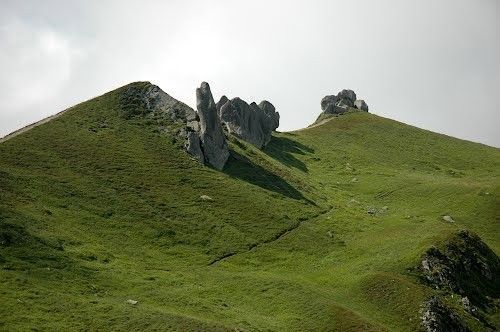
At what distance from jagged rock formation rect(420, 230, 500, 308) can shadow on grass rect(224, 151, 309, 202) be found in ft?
84.8

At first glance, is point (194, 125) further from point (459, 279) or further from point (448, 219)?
point (459, 279)

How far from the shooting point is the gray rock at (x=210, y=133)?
8181 centimetres

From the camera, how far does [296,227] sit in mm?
69000

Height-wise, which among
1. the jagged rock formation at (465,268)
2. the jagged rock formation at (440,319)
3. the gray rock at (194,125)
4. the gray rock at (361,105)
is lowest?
the jagged rock formation at (440,319)

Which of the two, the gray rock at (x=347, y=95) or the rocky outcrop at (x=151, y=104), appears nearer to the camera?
the rocky outcrop at (x=151, y=104)

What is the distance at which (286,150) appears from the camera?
117438 millimetres

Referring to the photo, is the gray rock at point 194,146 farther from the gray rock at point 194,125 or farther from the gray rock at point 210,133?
the gray rock at point 194,125

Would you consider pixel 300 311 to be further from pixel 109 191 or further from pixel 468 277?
pixel 109 191

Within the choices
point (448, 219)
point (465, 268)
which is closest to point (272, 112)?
point (448, 219)

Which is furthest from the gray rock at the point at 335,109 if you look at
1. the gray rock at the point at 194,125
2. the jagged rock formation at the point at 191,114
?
the gray rock at the point at 194,125

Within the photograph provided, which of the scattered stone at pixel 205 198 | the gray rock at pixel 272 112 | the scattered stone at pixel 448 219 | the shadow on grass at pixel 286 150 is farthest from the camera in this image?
the gray rock at pixel 272 112

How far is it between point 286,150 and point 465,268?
6305cm

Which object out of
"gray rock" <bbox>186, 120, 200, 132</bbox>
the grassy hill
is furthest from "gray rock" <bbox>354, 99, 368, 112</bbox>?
"gray rock" <bbox>186, 120, 200, 132</bbox>

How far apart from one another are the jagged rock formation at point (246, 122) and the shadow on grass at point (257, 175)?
25.6 meters
